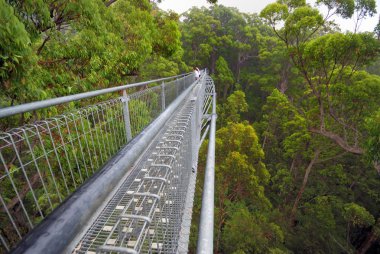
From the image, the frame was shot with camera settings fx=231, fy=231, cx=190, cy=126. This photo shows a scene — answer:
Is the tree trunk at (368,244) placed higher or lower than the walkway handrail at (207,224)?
lower

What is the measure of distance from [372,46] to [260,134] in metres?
12.1

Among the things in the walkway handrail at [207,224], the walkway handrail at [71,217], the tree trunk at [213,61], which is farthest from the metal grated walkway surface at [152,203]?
the tree trunk at [213,61]

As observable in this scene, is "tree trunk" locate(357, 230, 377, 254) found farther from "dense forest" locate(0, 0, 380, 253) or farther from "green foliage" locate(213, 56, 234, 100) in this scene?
"green foliage" locate(213, 56, 234, 100)

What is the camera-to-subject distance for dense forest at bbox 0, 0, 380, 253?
321 cm

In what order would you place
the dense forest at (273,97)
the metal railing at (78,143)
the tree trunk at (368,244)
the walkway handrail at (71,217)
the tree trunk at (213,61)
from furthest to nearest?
1. the tree trunk at (213,61)
2. the tree trunk at (368,244)
3. the dense forest at (273,97)
4. the metal railing at (78,143)
5. the walkway handrail at (71,217)

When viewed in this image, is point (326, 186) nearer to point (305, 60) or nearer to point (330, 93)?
point (330, 93)

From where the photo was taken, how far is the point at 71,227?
41 cm

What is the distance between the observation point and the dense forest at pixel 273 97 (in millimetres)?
3213

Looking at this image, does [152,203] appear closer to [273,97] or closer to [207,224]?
[207,224]

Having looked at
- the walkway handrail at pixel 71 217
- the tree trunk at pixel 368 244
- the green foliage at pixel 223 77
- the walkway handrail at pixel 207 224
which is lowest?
the tree trunk at pixel 368 244

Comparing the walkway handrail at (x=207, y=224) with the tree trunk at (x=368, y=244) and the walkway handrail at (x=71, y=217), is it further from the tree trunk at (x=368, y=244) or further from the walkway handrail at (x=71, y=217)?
the tree trunk at (x=368, y=244)

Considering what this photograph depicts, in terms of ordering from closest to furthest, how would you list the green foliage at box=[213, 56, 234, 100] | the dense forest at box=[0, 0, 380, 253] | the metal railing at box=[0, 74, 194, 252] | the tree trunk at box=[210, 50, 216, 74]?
the metal railing at box=[0, 74, 194, 252] < the dense forest at box=[0, 0, 380, 253] < the green foliage at box=[213, 56, 234, 100] < the tree trunk at box=[210, 50, 216, 74]

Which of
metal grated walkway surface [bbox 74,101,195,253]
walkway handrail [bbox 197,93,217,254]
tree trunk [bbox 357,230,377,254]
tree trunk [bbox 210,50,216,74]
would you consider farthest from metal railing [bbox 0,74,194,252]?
tree trunk [bbox 210,50,216,74]

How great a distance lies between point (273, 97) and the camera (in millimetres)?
15688
